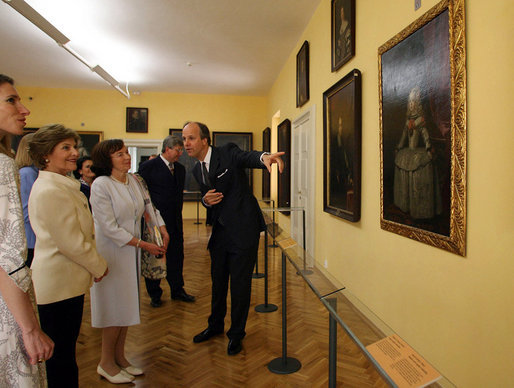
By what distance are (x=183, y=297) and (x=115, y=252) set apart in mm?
2066

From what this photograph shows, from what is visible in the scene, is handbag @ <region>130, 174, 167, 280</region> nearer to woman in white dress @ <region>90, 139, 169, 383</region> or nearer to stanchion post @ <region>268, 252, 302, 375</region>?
woman in white dress @ <region>90, 139, 169, 383</region>

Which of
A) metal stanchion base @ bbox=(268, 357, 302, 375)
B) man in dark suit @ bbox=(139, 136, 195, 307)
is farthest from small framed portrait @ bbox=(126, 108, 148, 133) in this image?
metal stanchion base @ bbox=(268, 357, 302, 375)

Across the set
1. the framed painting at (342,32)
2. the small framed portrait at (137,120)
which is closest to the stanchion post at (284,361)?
the framed painting at (342,32)

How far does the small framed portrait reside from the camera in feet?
39.3

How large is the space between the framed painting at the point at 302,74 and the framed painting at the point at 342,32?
4.97 ft

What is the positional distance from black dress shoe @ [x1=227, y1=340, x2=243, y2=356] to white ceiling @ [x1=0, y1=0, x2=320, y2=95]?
502 centimetres

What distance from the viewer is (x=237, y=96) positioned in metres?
→ 12.4

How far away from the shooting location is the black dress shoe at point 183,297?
4.43m

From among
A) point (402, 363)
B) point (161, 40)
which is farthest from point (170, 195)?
point (161, 40)

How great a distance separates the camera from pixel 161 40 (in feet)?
23.4

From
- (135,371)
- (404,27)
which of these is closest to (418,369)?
(135,371)

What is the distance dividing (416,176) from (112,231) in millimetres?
2410

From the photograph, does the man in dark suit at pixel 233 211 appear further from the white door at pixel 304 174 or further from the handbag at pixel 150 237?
the white door at pixel 304 174

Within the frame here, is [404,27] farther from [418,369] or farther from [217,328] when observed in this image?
[217,328]
